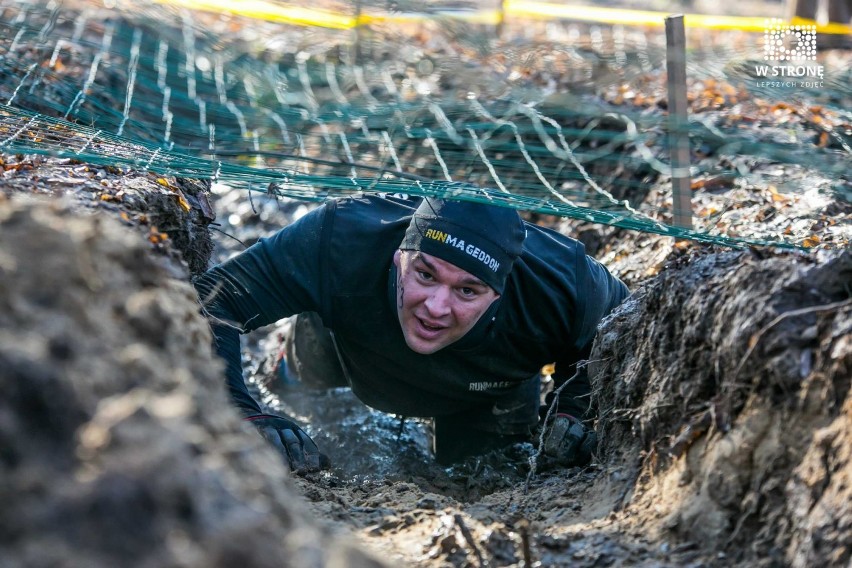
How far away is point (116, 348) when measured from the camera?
175cm

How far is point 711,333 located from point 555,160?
3.50m

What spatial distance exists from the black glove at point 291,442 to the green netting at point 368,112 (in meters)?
0.96

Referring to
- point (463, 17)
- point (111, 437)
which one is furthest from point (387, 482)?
point (463, 17)

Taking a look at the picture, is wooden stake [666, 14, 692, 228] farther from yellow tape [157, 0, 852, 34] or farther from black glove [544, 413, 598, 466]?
yellow tape [157, 0, 852, 34]

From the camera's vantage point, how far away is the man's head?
4.00 meters

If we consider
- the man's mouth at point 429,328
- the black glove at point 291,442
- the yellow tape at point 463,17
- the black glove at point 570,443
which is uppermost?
the yellow tape at point 463,17

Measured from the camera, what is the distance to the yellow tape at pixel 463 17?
901 centimetres

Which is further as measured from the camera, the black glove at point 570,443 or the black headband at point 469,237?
the black headband at point 469,237

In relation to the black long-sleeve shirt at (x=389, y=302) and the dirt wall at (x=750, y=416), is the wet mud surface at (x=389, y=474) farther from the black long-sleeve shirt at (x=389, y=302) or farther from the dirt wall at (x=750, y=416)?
the black long-sleeve shirt at (x=389, y=302)

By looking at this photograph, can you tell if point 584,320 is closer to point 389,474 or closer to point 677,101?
point 677,101

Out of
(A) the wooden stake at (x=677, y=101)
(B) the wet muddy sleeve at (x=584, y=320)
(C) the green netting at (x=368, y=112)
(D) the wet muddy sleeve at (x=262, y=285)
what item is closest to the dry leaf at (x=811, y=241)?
(C) the green netting at (x=368, y=112)

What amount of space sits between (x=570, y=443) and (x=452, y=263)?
2.89ft

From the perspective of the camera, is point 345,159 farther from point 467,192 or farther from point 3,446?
point 3,446

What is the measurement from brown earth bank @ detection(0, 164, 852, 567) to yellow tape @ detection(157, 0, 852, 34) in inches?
209
